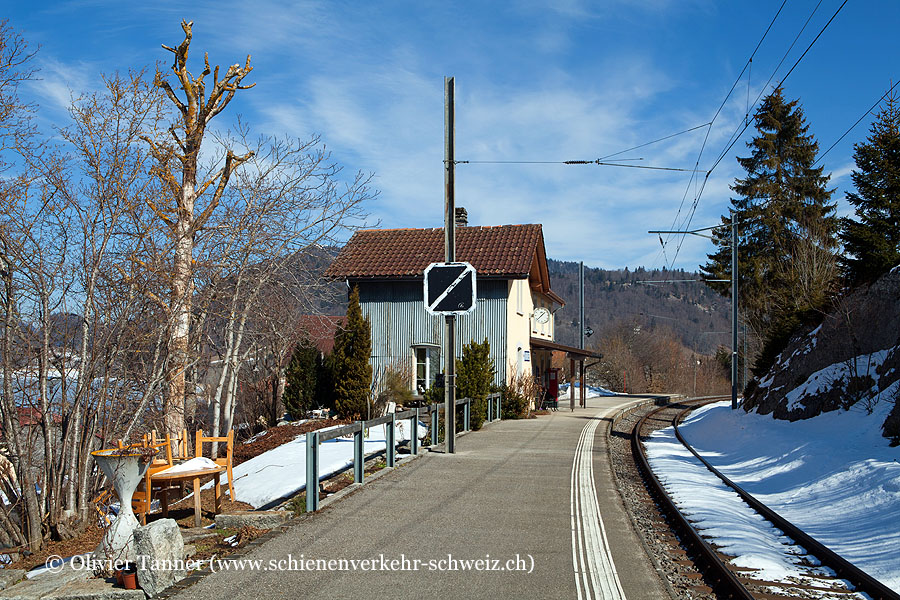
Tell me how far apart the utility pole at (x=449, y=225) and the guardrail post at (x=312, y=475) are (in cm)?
467

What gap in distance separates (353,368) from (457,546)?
53.4 ft

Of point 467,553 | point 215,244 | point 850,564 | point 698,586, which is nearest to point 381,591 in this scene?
point 467,553

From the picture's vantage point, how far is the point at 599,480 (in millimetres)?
10922

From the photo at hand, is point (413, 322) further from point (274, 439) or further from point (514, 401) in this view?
point (274, 439)

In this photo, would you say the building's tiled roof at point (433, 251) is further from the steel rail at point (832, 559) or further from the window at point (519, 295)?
the steel rail at point (832, 559)

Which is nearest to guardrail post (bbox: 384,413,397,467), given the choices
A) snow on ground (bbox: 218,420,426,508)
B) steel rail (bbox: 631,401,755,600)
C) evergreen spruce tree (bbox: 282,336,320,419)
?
snow on ground (bbox: 218,420,426,508)

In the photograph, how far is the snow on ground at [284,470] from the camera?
10.3 m

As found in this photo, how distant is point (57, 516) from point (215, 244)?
6.93 m

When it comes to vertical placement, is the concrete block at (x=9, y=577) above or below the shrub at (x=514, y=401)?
below

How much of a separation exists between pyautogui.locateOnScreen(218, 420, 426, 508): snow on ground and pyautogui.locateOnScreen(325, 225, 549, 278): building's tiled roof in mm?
12043

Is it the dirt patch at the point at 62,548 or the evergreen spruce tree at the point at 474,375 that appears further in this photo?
the evergreen spruce tree at the point at 474,375

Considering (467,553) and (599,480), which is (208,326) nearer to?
(599,480)


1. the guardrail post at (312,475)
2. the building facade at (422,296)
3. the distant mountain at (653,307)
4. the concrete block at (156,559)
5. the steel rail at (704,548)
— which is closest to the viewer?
the concrete block at (156,559)
